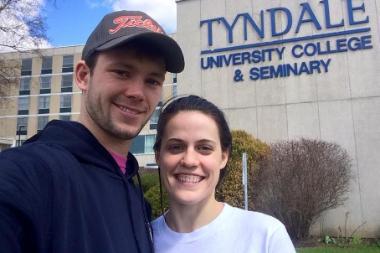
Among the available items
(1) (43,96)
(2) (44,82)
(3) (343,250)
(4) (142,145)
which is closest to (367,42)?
(3) (343,250)

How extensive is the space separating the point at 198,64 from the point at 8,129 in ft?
142

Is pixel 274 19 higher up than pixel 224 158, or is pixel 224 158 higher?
pixel 274 19

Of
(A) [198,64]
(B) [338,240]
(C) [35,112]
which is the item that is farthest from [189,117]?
(C) [35,112]

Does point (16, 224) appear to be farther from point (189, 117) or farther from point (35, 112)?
point (35, 112)

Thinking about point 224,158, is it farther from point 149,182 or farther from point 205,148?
point 149,182

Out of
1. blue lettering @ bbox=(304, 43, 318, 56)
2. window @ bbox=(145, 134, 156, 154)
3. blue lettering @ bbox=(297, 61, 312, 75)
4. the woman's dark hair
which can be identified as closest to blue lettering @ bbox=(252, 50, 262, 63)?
blue lettering @ bbox=(297, 61, 312, 75)

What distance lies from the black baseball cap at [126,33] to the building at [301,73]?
33.9 ft

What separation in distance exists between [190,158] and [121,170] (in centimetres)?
39

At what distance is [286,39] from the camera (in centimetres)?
1255

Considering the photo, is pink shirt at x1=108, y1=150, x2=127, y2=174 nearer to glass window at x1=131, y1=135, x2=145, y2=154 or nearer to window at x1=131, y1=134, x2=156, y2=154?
window at x1=131, y1=134, x2=156, y2=154

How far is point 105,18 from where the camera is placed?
1631 mm

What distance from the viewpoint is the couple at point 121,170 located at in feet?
3.65

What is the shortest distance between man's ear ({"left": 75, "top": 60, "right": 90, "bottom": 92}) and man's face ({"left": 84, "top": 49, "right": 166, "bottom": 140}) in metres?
0.03

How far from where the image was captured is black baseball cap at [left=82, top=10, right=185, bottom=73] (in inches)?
60.1
